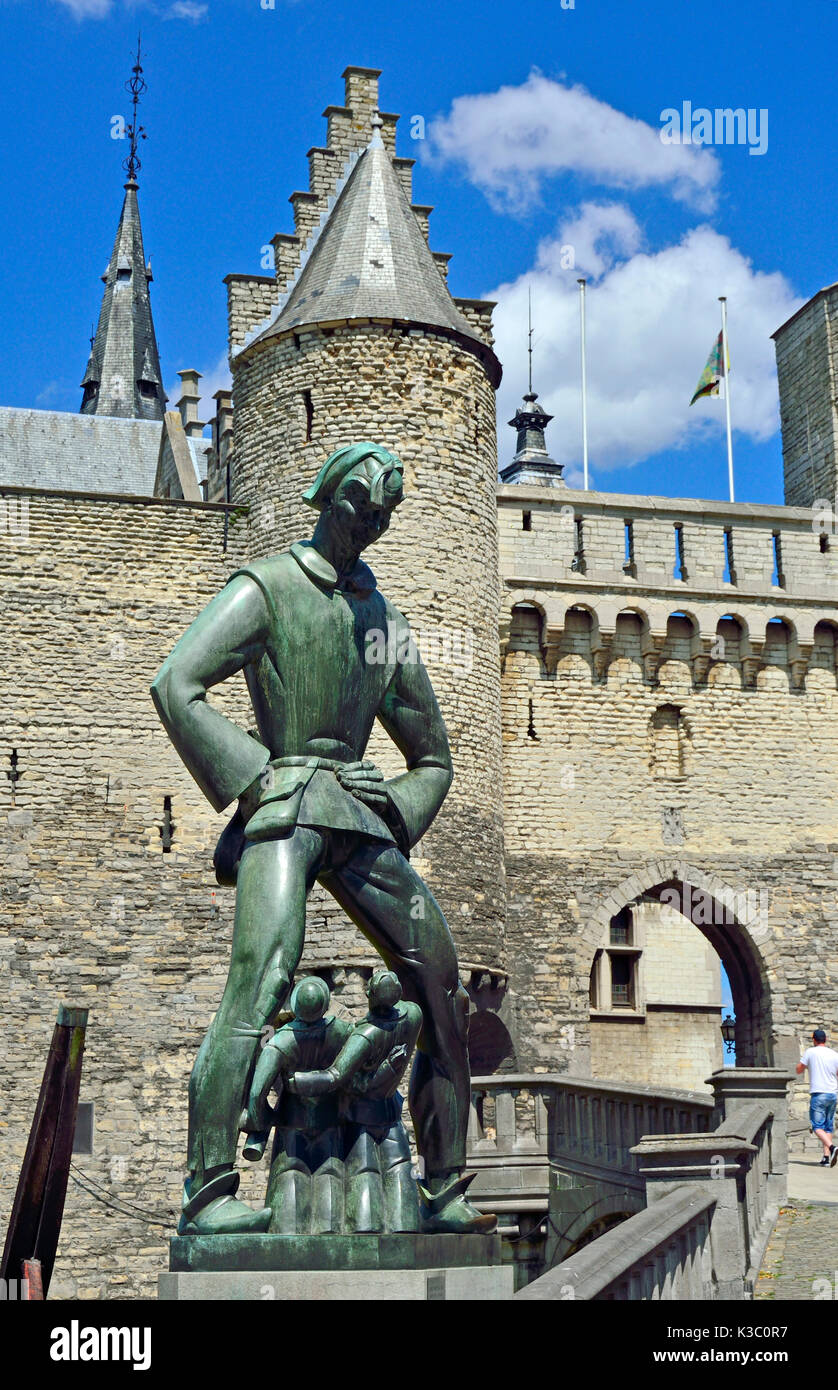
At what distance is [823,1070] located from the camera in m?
15.0

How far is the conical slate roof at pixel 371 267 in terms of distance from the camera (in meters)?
22.0

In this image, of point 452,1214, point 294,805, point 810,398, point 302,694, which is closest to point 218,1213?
point 452,1214

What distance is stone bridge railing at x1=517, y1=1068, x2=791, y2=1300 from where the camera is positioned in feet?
21.4

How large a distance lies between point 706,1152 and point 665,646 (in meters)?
15.8

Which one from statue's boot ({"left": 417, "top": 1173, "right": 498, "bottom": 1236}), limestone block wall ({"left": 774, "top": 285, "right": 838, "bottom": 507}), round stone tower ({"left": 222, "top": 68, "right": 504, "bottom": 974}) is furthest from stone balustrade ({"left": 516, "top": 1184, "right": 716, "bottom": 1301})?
limestone block wall ({"left": 774, "top": 285, "right": 838, "bottom": 507})

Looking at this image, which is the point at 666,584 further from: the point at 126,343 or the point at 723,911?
the point at 126,343

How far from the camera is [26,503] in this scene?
22797 millimetres

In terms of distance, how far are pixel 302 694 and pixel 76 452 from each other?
96.4 ft

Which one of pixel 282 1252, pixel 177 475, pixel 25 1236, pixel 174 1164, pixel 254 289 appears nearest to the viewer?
pixel 282 1252

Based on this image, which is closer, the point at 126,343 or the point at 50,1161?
the point at 50,1161

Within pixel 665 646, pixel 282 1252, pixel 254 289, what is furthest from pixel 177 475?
pixel 282 1252

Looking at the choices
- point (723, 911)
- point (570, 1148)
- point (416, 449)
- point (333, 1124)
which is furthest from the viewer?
point (723, 911)

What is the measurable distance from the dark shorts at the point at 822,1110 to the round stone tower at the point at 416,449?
251 inches
